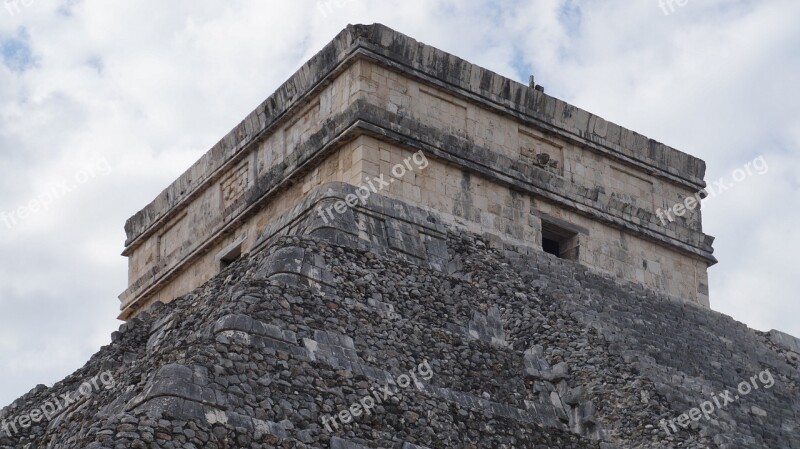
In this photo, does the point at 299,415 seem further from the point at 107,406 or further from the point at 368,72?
the point at 368,72

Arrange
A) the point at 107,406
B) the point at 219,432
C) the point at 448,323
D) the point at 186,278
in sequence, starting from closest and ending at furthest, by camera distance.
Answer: the point at 219,432 → the point at 107,406 → the point at 448,323 → the point at 186,278

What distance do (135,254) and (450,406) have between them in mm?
10675

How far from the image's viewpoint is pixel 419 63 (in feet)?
73.8

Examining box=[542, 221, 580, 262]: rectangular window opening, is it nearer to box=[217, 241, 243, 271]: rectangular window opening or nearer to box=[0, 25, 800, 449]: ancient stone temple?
box=[0, 25, 800, 449]: ancient stone temple

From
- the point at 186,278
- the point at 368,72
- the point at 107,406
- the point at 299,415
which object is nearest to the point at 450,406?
the point at 299,415

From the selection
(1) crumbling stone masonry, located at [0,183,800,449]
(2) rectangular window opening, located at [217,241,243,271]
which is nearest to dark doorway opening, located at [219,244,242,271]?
(2) rectangular window opening, located at [217,241,243,271]

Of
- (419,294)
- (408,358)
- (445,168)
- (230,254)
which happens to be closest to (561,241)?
(445,168)

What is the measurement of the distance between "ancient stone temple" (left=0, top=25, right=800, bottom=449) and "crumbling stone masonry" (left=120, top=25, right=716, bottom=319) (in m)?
0.04

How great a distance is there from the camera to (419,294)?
19234 mm

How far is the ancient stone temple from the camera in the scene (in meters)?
16.7

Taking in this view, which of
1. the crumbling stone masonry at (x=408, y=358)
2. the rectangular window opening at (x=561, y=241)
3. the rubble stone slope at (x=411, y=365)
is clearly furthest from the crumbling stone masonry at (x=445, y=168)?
the rubble stone slope at (x=411, y=365)

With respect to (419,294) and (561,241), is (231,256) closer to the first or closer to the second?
(561,241)

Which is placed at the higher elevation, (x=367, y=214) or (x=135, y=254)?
(x=135, y=254)

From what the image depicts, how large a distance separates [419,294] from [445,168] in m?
3.40
